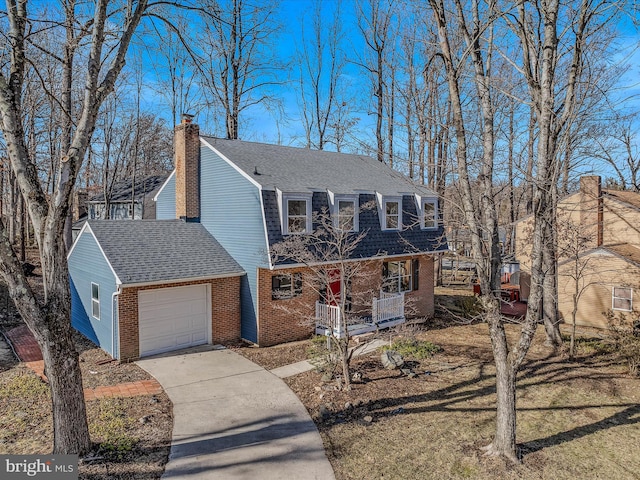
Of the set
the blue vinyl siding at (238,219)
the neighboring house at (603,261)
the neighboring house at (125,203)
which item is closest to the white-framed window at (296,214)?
the blue vinyl siding at (238,219)

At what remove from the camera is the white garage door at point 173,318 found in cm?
1163

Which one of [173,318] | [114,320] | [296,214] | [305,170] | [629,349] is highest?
[305,170]

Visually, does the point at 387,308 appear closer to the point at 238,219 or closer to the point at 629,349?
the point at 238,219

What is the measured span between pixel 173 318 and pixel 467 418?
27.9 feet

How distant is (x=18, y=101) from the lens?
588 centimetres

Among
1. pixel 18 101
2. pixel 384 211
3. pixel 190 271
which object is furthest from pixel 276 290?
pixel 18 101

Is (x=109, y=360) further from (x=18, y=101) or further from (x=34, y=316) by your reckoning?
(x=18, y=101)

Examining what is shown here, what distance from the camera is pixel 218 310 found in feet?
42.7

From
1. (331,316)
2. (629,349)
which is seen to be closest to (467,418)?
(629,349)

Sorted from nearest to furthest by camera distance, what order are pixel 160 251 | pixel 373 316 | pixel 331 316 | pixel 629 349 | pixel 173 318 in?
1. pixel 629 349
2. pixel 173 318
3. pixel 160 251
4. pixel 331 316
5. pixel 373 316

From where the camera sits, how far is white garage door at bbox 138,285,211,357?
11633 mm

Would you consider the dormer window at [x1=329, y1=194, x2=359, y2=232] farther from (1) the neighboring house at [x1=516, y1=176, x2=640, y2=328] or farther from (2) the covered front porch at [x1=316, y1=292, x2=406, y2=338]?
(1) the neighboring house at [x1=516, y1=176, x2=640, y2=328]

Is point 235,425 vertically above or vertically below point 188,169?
below

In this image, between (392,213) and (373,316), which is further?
(392,213)
